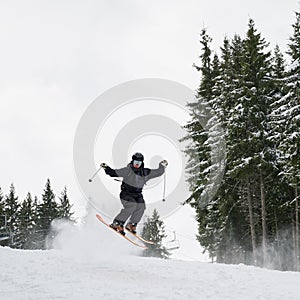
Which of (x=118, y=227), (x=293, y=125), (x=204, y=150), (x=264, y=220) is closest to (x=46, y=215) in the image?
(x=204, y=150)

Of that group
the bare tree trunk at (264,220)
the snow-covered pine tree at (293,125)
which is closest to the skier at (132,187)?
the snow-covered pine tree at (293,125)

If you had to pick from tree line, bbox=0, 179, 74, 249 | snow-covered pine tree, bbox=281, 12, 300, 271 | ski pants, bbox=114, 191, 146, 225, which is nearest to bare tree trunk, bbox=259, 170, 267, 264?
snow-covered pine tree, bbox=281, 12, 300, 271

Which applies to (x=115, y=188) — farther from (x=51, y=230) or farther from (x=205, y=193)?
(x=51, y=230)

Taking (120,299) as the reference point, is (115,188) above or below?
above

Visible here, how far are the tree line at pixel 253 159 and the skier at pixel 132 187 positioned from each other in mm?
9447

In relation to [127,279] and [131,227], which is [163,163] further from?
[127,279]

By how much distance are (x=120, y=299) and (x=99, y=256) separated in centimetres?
589

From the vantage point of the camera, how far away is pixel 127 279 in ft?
31.3

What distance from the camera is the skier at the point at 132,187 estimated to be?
12.2m

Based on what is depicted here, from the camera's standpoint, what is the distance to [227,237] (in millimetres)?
23781

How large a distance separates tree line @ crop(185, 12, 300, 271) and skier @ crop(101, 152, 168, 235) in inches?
372

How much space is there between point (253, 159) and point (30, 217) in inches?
1205

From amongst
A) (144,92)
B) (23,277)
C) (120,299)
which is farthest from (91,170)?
(120,299)

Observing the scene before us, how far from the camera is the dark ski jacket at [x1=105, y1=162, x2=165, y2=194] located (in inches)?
482
